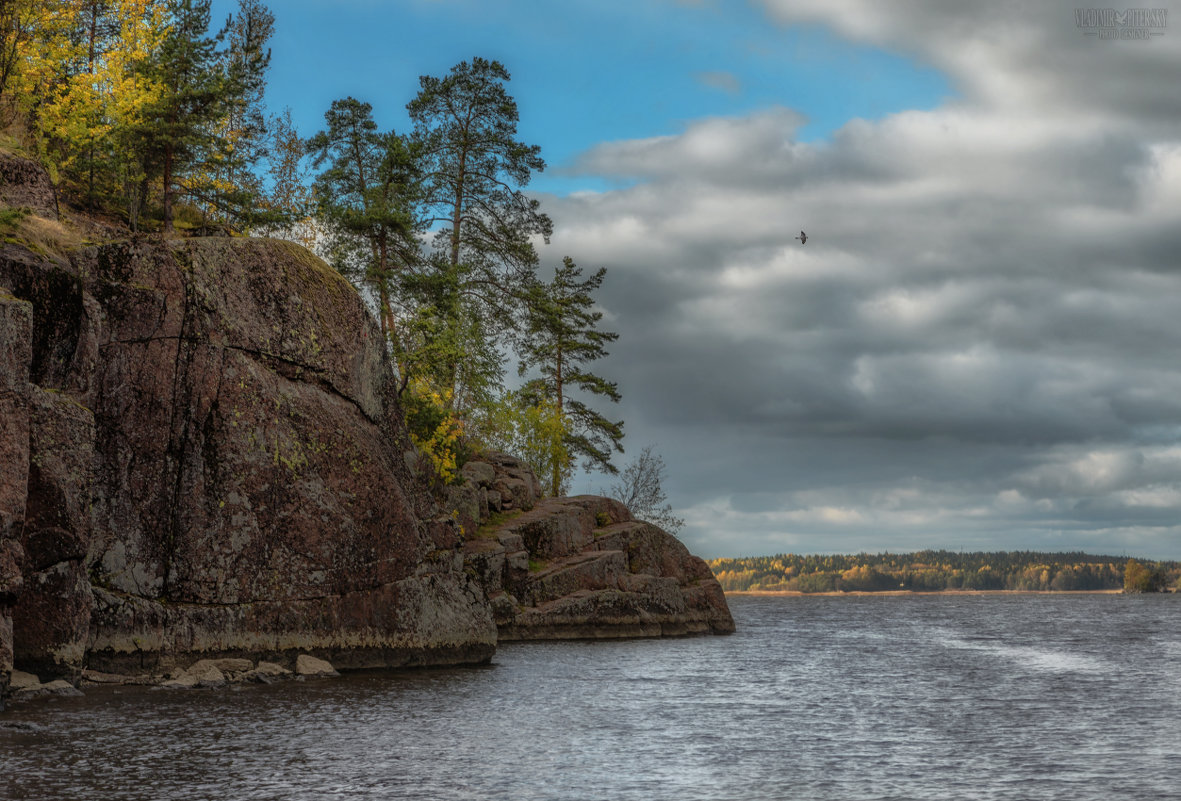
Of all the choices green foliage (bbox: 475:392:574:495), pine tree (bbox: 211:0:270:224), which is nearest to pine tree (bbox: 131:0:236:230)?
pine tree (bbox: 211:0:270:224)

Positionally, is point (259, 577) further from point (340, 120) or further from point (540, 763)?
point (340, 120)

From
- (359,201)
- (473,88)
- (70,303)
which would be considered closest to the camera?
(70,303)

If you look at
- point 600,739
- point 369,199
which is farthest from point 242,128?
point 600,739

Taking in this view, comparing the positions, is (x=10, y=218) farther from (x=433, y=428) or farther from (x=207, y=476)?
(x=433, y=428)

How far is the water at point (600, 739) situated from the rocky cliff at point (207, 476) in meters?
1.85

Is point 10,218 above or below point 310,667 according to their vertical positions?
above

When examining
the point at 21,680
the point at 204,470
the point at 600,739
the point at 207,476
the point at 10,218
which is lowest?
the point at 600,739

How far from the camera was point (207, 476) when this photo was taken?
2812cm

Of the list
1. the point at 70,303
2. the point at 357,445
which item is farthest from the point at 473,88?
the point at 70,303

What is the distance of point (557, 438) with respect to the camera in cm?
7981

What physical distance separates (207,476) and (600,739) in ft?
44.0

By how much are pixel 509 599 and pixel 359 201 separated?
71.5 feet

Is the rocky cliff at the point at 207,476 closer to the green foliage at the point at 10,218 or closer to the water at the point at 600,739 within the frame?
the green foliage at the point at 10,218

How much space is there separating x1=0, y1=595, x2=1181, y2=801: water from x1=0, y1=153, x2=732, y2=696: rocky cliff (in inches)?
72.7
